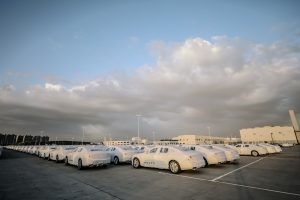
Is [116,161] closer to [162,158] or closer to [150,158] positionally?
[150,158]

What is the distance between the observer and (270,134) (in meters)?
122

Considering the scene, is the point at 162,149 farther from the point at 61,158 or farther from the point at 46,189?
the point at 61,158

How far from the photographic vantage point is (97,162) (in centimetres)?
1320

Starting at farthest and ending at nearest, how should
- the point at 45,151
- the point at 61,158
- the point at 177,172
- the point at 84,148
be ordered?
the point at 45,151
the point at 61,158
the point at 84,148
the point at 177,172

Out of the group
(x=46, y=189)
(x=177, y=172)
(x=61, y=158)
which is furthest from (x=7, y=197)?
(x=61, y=158)

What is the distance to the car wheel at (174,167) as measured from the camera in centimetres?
1118

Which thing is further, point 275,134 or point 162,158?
point 275,134

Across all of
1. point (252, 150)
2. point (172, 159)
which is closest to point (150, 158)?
point (172, 159)

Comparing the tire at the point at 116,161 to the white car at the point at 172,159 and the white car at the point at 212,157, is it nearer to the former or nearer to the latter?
the white car at the point at 172,159

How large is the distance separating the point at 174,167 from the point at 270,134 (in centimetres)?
13294

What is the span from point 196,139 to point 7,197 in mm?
138399

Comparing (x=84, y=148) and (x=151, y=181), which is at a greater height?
(x=84, y=148)

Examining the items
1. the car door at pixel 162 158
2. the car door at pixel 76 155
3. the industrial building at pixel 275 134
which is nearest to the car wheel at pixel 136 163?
the car door at pixel 162 158

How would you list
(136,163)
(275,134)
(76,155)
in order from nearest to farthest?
(136,163) → (76,155) → (275,134)
